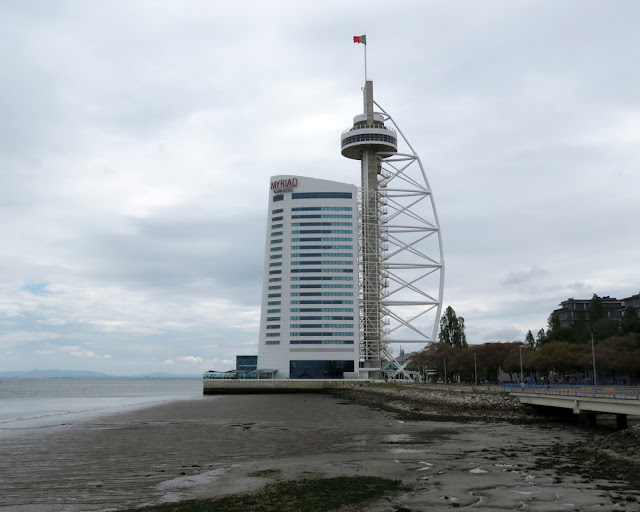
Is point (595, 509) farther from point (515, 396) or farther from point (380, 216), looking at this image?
point (380, 216)

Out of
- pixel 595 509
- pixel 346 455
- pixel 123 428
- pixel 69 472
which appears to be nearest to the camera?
pixel 595 509

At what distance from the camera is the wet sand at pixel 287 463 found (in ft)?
75.7

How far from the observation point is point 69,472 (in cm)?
3073

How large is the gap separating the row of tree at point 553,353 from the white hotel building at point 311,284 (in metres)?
23.3

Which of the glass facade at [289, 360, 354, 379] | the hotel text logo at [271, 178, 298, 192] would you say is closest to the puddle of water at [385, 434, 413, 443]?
the glass facade at [289, 360, 354, 379]

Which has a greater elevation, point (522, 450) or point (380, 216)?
point (380, 216)

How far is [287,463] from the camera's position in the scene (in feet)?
106

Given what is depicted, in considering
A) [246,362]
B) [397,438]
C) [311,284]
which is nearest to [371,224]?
[311,284]

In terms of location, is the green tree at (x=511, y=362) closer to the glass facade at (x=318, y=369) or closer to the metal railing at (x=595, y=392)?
the metal railing at (x=595, y=392)

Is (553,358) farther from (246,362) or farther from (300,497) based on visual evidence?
(246,362)

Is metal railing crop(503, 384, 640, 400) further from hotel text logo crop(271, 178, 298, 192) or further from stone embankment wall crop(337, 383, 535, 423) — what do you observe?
hotel text logo crop(271, 178, 298, 192)

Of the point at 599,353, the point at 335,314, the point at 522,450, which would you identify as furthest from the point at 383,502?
the point at 335,314

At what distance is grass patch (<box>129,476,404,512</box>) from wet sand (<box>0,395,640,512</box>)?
123 cm

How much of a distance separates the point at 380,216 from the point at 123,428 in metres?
119
